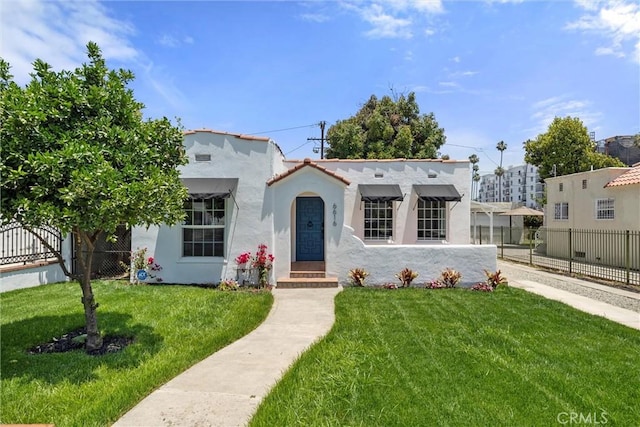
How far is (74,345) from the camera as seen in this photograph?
6.36 meters

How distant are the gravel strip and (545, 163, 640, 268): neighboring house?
3.22 m

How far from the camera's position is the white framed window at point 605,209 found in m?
19.3

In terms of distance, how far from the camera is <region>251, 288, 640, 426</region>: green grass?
423 centimetres

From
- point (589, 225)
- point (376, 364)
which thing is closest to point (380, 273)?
point (376, 364)

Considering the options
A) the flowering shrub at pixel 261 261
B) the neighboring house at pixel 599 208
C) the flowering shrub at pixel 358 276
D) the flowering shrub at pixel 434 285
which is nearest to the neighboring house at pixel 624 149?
the neighboring house at pixel 599 208

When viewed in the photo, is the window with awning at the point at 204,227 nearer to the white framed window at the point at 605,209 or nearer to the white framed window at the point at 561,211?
the white framed window at the point at 605,209

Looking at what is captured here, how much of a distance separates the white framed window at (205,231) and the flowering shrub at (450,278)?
308 inches

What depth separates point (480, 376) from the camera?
522cm

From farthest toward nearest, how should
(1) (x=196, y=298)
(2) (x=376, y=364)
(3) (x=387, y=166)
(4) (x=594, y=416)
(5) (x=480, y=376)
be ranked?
(3) (x=387, y=166)
(1) (x=196, y=298)
(2) (x=376, y=364)
(5) (x=480, y=376)
(4) (x=594, y=416)

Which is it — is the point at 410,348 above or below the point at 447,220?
below

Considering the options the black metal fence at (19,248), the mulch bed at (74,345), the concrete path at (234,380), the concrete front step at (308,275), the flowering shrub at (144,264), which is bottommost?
the concrete path at (234,380)

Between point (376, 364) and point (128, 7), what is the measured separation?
977 cm

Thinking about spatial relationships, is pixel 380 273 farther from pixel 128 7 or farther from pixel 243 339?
pixel 128 7

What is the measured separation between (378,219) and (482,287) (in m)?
5.27
